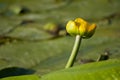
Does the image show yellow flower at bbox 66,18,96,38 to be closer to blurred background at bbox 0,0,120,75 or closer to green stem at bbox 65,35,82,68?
green stem at bbox 65,35,82,68

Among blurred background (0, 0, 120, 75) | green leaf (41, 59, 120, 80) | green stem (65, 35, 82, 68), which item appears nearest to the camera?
green leaf (41, 59, 120, 80)

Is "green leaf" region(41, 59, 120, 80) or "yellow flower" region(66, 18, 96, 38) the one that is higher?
"yellow flower" region(66, 18, 96, 38)

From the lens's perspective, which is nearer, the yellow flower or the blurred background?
the yellow flower

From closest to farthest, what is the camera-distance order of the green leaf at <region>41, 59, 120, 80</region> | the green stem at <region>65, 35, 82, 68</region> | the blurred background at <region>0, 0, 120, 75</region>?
the green leaf at <region>41, 59, 120, 80</region> < the green stem at <region>65, 35, 82, 68</region> < the blurred background at <region>0, 0, 120, 75</region>

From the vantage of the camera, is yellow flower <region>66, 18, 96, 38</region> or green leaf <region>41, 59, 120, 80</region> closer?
green leaf <region>41, 59, 120, 80</region>

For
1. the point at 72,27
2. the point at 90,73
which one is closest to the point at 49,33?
the point at 72,27

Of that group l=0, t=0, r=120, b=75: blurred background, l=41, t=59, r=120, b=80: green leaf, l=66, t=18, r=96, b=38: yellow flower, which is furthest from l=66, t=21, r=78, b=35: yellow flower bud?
l=0, t=0, r=120, b=75: blurred background

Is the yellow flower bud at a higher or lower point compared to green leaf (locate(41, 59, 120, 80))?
higher

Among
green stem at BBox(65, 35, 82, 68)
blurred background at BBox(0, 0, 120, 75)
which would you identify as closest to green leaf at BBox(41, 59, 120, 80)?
green stem at BBox(65, 35, 82, 68)
